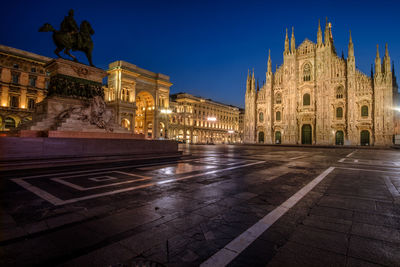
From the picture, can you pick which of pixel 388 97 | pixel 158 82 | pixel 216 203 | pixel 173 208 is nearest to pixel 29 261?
pixel 173 208

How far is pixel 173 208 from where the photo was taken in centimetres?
346

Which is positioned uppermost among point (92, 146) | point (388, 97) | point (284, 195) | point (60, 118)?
point (388, 97)

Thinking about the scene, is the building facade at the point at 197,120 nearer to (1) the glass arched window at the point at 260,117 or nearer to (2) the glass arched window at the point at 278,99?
(1) the glass arched window at the point at 260,117

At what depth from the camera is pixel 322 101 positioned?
127 ft

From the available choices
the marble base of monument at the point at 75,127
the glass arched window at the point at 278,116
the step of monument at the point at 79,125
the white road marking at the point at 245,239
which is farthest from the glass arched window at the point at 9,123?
the glass arched window at the point at 278,116

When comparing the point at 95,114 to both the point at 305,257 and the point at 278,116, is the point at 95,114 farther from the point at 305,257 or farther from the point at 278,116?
the point at 278,116

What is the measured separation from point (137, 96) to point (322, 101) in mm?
39088

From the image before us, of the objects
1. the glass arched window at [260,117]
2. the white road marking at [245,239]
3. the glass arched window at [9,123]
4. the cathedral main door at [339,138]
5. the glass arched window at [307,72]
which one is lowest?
the white road marking at [245,239]

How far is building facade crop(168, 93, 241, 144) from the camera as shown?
215ft

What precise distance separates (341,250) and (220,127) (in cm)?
7776

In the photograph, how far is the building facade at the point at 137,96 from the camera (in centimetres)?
4184

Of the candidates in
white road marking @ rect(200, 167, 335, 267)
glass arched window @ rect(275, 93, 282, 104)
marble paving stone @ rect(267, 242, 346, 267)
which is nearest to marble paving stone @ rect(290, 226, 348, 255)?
marble paving stone @ rect(267, 242, 346, 267)

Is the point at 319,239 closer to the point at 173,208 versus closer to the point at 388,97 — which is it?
the point at 173,208

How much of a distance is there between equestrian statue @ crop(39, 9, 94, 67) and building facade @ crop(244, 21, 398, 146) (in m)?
38.1
